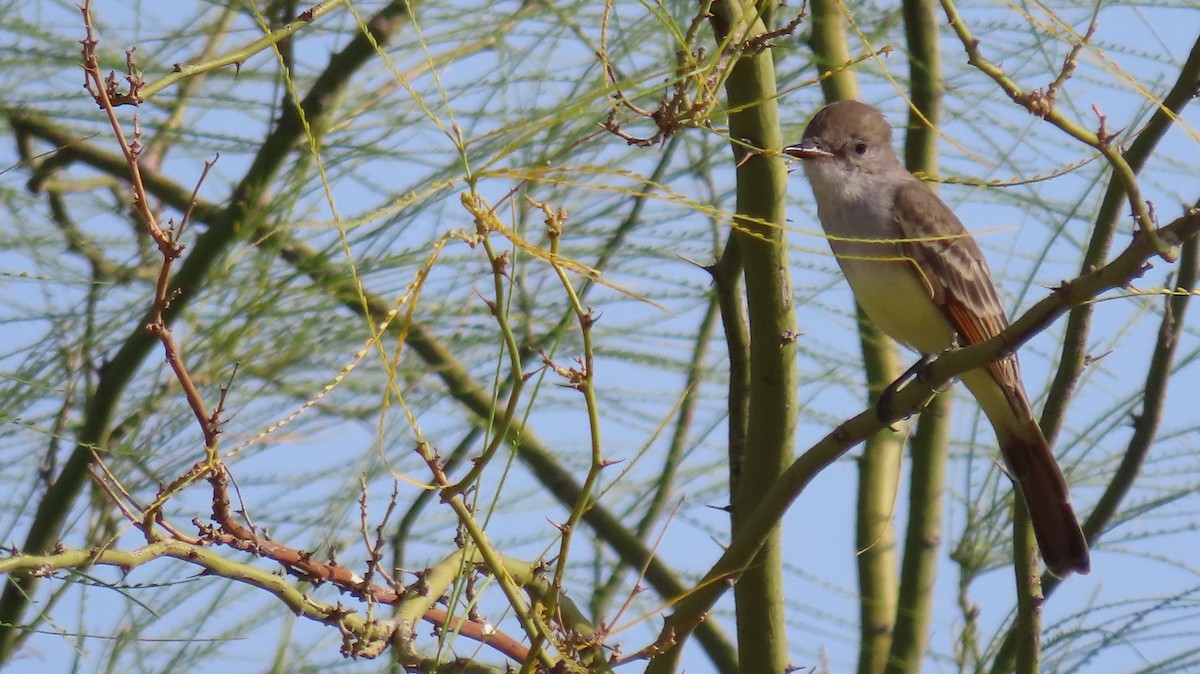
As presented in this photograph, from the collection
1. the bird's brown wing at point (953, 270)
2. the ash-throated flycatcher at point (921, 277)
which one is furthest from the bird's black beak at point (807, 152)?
the bird's brown wing at point (953, 270)

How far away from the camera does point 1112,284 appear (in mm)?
1777

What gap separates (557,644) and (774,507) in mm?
537

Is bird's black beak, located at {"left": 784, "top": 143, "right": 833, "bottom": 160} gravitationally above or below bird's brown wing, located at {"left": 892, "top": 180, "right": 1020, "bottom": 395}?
above

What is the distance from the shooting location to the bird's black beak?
349 cm

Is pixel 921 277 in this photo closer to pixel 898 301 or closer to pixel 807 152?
pixel 898 301

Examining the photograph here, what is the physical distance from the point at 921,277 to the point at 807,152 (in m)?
0.40

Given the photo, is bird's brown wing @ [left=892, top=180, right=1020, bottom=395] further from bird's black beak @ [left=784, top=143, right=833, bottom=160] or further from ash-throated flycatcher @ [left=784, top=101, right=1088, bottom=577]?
bird's black beak @ [left=784, top=143, right=833, bottom=160]

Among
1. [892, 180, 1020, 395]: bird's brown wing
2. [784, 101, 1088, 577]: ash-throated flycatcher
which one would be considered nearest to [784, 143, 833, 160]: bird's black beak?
[784, 101, 1088, 577]: ash-throated flycatcher

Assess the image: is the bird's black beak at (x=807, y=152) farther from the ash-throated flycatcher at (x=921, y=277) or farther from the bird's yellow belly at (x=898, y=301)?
the bird's yellow belly at (x=898, y=301)

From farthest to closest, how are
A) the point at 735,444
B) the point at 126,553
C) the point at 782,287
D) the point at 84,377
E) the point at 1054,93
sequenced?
the point at 84,377 < the point at 735,444 < the point at 782,287 < the point at 126,553 < the point at 1054,93

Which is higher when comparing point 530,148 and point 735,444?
point 530,148

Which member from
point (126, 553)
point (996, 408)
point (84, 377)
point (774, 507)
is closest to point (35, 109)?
point (84, 377)

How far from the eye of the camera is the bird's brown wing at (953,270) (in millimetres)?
3504

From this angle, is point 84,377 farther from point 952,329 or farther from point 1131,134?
point 1131,134
